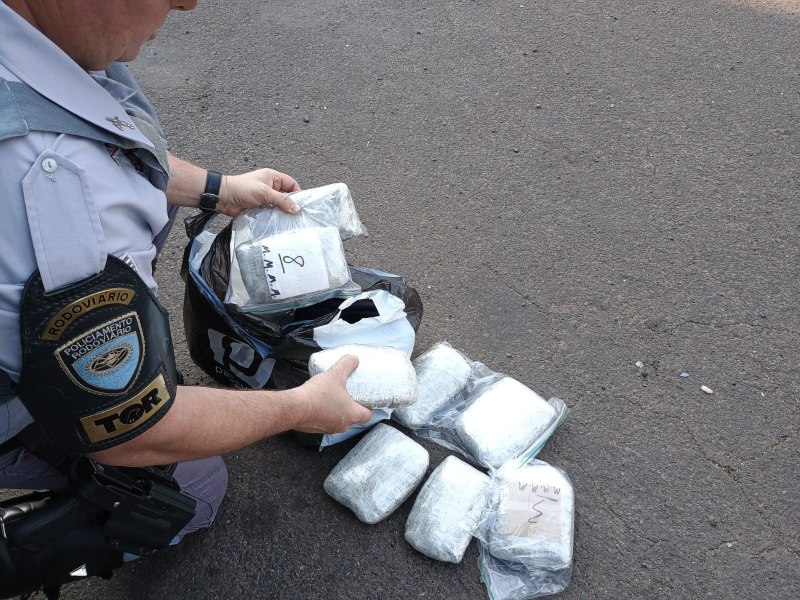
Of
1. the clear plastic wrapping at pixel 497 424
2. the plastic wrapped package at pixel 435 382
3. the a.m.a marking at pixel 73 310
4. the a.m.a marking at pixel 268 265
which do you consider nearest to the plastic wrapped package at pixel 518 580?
the clear plastic wrapping at pixel 497 424

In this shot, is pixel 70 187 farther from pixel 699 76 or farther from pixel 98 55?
pixel 699 76

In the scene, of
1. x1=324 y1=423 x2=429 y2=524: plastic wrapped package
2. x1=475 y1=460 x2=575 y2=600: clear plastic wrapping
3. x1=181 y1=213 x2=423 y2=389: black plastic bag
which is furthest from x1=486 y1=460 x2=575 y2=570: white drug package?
x1=181 y1=213 x2=423 y2=389: black plastic bag

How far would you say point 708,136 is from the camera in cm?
372

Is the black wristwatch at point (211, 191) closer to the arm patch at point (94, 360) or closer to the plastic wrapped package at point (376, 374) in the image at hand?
the plastic wrapped package at point (376, 374)

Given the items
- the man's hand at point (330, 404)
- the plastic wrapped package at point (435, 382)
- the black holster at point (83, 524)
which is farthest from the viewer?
the plastic wrapped package at point (435, 382)

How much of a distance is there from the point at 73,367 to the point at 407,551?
50.2 inches

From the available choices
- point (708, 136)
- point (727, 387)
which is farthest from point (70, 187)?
point (708, 136)

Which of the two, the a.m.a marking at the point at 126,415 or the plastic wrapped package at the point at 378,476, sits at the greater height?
the a.m.a marking at the point at 126,415

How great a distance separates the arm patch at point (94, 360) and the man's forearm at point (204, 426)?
0.06 metres

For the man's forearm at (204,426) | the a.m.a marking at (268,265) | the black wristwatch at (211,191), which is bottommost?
the man's forearm at (204,426)

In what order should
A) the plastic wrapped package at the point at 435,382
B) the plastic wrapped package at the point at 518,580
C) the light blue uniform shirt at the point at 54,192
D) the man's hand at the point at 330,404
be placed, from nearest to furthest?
1. the light blue uniform shirt at the point at 54,192
2. the man's hand at the point at 330,404
3. the plastic wrapped package at the point at 518,580
4. the plastic wrapped package at the point at 435,382

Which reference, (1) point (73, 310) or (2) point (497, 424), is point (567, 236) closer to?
(2) point (497, 424)

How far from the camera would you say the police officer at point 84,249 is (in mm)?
1242

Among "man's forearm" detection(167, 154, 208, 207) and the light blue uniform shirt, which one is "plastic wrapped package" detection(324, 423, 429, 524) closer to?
"man's forearm" detection(167, 154, 208, 207)
